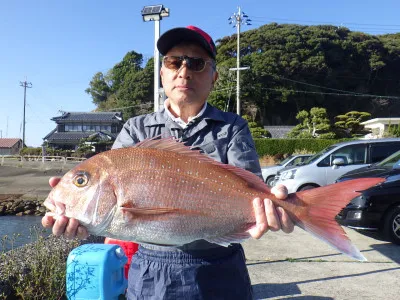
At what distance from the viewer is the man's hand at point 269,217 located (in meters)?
1.75

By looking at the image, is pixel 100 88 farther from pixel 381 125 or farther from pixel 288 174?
pixel 288 174

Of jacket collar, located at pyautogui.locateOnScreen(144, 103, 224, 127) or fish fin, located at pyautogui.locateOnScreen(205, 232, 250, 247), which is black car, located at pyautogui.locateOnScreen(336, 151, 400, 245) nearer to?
jacket collar, located at pyautogui.locateOnScreen(144, 103, 224, 127)

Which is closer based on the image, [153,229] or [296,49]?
[153,229]

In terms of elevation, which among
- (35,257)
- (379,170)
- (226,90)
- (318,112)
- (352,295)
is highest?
(226,90)

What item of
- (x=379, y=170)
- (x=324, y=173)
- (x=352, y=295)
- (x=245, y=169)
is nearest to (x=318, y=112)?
(x=324, y=173)

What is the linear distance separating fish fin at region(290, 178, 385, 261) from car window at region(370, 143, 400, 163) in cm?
1060

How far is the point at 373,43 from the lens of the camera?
5878cm

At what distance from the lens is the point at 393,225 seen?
710cm

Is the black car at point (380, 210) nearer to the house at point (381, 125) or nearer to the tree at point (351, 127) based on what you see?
the house at point (381, 125)

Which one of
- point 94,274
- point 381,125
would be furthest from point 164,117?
point 381,125

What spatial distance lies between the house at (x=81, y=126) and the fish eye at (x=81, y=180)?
50639 mm

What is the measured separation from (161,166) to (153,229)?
32cm

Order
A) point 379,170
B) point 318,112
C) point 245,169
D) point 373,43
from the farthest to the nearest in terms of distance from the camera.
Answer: point 373,43 < point 318,112 < point 379,170 < point 245,169

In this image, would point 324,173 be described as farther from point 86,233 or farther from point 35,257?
point 86,233
